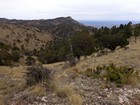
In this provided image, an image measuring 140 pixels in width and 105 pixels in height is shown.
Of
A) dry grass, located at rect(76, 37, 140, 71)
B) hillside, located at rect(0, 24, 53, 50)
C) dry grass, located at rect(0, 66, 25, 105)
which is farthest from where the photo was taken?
hillside, located at rect(0, 24, 53, 50)

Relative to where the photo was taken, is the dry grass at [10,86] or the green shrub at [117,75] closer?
the dry grass at [10,86]

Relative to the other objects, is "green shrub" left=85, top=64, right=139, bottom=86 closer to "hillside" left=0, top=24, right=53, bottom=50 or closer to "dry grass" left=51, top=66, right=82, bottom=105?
"dry grass" left=51, top=66, right=82, bottom=105

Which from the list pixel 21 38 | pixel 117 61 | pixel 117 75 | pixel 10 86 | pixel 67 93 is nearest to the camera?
pixel 67 93

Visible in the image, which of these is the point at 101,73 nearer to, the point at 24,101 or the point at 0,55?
the point at 24,101

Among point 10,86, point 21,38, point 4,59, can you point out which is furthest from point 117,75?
point 21,38

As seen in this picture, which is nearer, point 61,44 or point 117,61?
point 117,61

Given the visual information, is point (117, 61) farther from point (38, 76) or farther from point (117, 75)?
point (38, 76)

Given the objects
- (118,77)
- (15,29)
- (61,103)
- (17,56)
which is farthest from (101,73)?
(15,29)

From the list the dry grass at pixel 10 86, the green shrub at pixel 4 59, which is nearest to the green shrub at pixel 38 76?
the dry grass at pixel 10 86

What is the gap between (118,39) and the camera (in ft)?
123

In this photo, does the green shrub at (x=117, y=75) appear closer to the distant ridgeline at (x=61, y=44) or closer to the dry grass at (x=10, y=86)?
the dry grass at (x=10, y=86)

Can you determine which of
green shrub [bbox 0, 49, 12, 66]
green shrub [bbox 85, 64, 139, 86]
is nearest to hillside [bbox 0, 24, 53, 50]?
green shrub [bbox 0, 49, 12, 66]

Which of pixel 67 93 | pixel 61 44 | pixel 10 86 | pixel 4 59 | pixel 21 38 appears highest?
pixel 67 93

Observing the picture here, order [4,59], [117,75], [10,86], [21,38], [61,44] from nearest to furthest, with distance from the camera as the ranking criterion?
[117,75], [10,86], [4,59], [61,44], [21,38]
